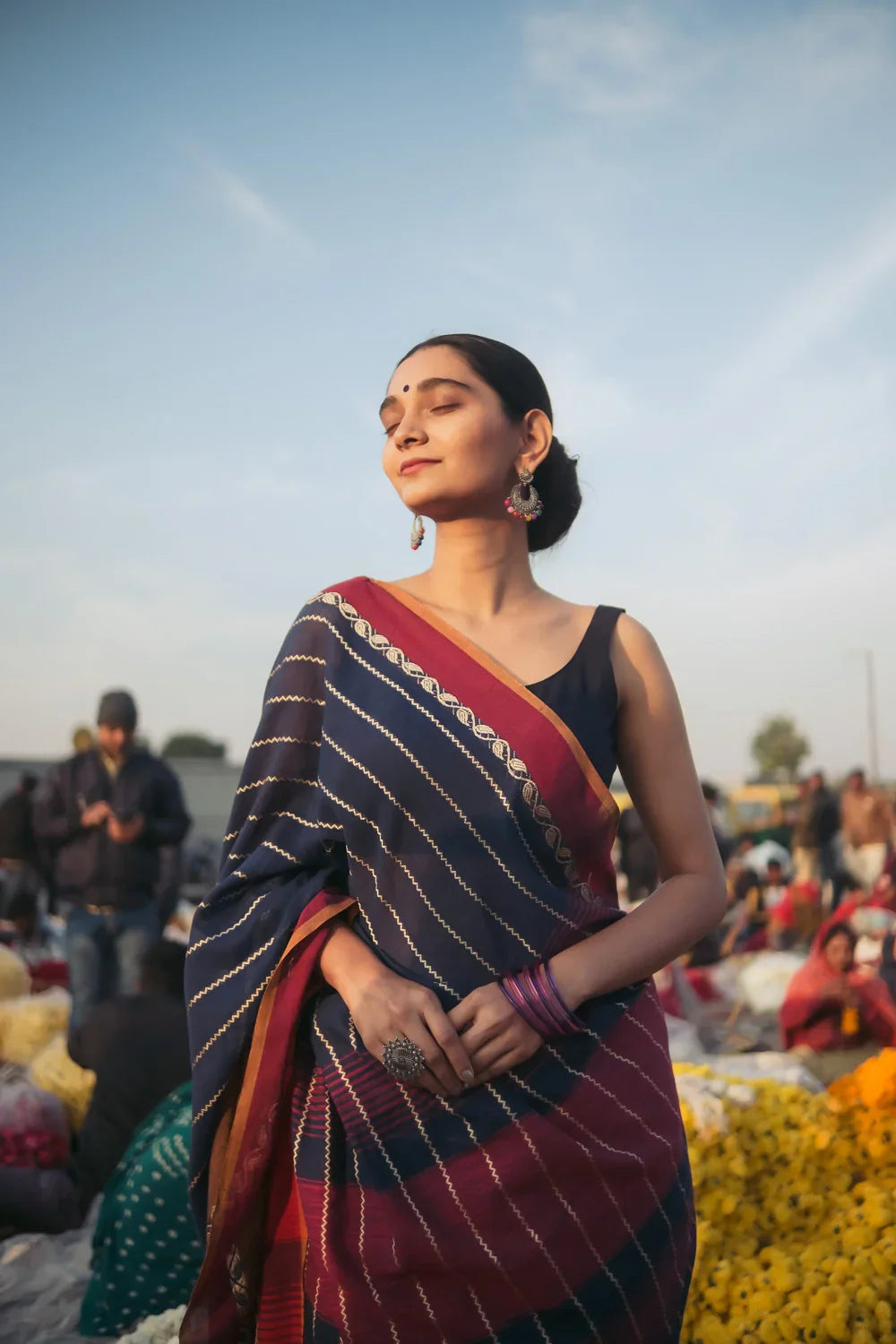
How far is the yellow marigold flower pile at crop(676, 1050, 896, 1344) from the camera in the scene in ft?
8.08

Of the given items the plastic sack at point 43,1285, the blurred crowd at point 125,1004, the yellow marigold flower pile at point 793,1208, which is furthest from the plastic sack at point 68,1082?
the yellow marigold flower pile at point 793,1208

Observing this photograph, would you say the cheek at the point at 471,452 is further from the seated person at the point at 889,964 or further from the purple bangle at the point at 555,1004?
the seated person at the point at 889,964

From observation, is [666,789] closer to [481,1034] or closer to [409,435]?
[481,1034]

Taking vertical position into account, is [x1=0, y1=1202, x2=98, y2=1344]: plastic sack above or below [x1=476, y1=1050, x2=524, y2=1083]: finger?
below

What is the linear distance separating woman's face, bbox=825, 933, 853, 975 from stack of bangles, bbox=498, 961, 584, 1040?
14.8ft

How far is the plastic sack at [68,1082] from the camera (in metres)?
4.61

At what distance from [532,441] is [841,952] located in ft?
15.0

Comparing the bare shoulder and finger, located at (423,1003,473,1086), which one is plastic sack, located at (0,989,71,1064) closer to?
finger, located at (423,1003,473,1086)

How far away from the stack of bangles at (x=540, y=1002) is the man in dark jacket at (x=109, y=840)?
14.5 ft

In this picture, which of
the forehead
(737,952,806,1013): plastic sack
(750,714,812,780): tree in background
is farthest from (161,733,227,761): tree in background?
the forehead

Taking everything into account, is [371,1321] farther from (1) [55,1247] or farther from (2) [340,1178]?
(1) [55,1247]

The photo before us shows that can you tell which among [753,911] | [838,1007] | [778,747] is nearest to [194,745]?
[778,747]

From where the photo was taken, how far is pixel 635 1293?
1649mm

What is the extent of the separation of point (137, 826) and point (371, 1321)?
453 centimetres
